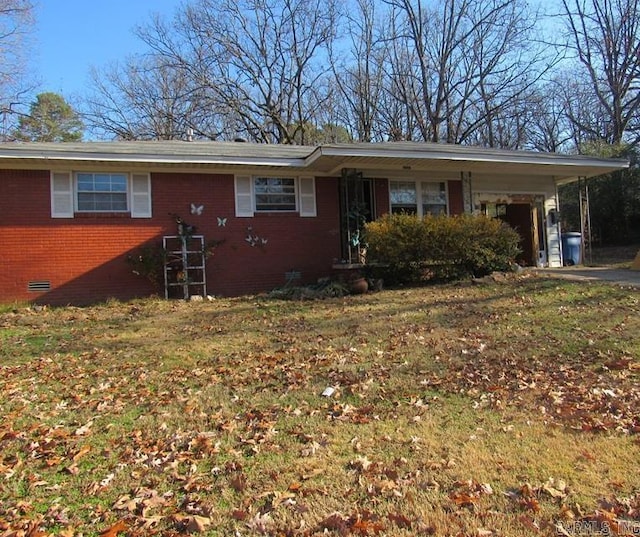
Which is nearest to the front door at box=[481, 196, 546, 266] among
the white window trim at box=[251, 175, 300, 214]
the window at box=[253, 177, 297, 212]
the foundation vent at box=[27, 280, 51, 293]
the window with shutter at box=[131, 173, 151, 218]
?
the white window trim at box=[251, 175, 300, 214]

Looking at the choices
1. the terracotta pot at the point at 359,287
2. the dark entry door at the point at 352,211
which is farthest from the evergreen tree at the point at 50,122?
the terracotta pot at the point at 359,287

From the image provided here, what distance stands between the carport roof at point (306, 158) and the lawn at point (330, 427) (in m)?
4.68

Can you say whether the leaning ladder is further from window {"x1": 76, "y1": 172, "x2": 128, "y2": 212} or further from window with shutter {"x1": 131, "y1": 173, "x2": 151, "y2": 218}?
window {"x1": 76, "y1": 172, "x2": 128, "y2": 212}

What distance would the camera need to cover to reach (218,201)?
13156 mm

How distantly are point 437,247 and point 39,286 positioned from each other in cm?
912

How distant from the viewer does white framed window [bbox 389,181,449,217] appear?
14.8 m

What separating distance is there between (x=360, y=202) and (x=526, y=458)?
10.9 meters

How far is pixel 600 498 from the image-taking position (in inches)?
119

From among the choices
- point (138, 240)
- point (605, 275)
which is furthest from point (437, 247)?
point (138, 240)

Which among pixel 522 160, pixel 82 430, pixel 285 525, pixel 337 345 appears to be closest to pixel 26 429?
pixel 82 430

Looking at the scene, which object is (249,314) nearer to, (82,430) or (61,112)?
(82,430)

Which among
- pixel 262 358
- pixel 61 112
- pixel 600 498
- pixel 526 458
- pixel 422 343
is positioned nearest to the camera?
pixel 600 498

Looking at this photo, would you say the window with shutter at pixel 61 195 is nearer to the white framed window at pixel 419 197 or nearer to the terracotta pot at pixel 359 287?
the terracotta pot at pixel 359 287

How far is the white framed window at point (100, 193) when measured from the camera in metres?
11.9
